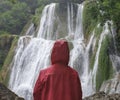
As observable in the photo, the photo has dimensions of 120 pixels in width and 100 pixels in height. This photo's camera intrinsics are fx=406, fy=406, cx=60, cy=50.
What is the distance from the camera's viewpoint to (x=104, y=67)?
2230 cm

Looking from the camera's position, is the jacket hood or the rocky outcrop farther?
the rocky outcrop

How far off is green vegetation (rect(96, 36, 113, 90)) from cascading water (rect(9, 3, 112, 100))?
807 mm

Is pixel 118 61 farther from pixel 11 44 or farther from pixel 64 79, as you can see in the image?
pixel 64 79

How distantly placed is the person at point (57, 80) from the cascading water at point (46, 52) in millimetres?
17711

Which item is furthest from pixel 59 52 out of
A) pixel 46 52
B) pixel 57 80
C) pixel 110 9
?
pixel 46 52

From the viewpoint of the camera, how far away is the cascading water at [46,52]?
2486 cm

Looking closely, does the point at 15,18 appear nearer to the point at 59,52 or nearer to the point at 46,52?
the point at 46,52

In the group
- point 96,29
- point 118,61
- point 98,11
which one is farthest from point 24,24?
point 98,11

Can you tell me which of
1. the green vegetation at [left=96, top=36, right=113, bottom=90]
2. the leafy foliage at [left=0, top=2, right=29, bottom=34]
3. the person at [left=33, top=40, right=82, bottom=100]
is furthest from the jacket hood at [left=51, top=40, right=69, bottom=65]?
the leafy foliage at [left=0, top=2, right=29, bottom=34]

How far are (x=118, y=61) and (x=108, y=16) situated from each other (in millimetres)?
6358

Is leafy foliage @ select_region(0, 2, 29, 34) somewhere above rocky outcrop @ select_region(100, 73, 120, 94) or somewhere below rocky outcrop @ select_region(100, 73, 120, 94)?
above

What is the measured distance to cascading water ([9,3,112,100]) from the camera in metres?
24.9

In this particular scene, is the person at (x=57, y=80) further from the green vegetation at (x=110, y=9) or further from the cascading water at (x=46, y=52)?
the cascading water at (x=46, y=52)

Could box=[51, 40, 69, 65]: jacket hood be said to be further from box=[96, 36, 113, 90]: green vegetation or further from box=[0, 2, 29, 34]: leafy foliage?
box=[0, 2, 29, 34]: leafy foliage
